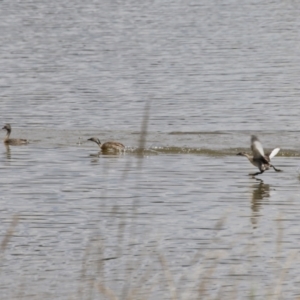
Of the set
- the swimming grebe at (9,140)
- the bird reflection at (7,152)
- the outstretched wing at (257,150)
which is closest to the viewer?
the outstretched wing at (257,150)

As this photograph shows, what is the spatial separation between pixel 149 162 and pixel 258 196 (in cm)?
283

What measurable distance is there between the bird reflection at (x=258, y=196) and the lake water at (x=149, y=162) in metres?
0.03

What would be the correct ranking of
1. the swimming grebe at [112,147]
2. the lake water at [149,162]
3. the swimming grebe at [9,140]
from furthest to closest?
1. the swimming grebe at [9,140]
2. the swimming grebe at [112,147]
3. the lake water at [149,162]

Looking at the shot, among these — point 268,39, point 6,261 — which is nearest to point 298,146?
point 6,261

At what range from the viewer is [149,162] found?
1658cm

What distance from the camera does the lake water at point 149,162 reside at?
9562 mm

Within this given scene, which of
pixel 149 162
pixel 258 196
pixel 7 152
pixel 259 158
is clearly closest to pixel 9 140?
pixel 7 152

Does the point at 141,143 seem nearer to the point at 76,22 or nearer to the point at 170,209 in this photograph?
the point at 170,209

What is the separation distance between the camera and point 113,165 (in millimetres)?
16547

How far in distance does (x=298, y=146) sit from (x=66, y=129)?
396cm

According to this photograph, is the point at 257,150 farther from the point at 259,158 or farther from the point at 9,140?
the point at 9,140

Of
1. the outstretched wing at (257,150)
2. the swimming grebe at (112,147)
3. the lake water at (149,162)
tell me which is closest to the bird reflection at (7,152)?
the lake water at (149,162)

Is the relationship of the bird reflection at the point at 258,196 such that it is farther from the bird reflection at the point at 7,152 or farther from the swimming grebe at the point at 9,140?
the swimming grebe at the point at 9,140

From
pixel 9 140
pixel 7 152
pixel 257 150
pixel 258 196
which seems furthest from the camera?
pixel 9 140
